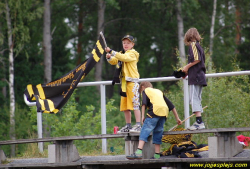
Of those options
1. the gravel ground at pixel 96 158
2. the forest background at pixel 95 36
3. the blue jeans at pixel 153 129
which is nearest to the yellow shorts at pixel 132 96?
the blue jeans at pixel 153 129

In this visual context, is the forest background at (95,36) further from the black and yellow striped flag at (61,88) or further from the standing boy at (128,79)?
the standing boy at (128,79)

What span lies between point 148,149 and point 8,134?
37.8ft

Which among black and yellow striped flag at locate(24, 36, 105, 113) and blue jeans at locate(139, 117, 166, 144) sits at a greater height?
black and yellow striped flag at locate(24, 36, 105, 113)

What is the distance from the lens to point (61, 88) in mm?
8680

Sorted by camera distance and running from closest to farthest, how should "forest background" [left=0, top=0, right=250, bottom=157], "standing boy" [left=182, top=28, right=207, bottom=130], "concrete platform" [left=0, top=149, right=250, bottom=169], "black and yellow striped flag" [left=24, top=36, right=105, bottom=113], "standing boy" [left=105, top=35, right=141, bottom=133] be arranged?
1. "concrete platform" [left=0, top=149, right=250, bottom=169]
2. "standing boy" [left=182, top=28, right=207, bottom=130]
3. "standing boy" [left=105, top=35, right=141, bottom=133]
4. "black and yellow striped flag" [left=24, top=36, right=105, bottom=113]
5. "forest background" [left=0, top=0, right=250, bottom=157]

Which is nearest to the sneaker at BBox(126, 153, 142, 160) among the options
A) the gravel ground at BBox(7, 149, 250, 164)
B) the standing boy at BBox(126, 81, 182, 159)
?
the standing boy at BBox(126, 81, 182, 159)

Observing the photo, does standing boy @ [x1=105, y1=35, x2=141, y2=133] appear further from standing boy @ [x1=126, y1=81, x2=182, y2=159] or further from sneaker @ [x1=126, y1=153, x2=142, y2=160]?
sneaker @ [x1=126, y1=153, x2=142, y2=160]

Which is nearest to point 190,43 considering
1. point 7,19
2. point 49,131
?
point 49,131

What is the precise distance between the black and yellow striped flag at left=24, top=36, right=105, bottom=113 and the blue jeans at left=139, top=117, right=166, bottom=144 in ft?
5.08

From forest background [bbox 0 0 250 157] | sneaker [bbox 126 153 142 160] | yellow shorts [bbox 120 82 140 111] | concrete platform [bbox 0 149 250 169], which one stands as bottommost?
concrete platform [bbox 0 149 250 169]

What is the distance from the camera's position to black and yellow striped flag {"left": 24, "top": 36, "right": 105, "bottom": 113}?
8.49m

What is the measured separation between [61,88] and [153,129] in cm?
188

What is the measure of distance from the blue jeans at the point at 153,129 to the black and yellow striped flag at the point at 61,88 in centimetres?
155

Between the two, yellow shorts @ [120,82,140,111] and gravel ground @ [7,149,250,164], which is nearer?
gravel ground @ [7,149,250,164]
